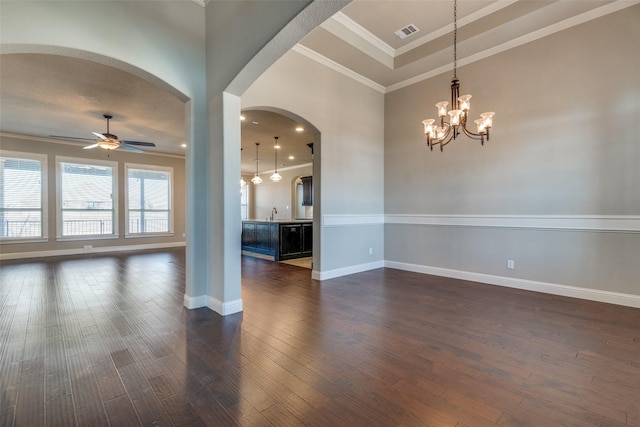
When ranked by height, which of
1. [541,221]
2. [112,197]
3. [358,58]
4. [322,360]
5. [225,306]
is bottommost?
[322,360]

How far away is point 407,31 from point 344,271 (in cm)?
384

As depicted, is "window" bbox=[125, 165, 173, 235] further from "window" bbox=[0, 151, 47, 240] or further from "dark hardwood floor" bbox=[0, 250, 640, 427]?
"dark hardwood floor" bbox=[0, 250, 640, 427]

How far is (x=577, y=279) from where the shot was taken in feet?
11.6

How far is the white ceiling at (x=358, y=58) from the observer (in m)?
3.46

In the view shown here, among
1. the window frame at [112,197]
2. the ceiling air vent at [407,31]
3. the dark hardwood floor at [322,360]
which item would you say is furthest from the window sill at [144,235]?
the ceiling air vent at [407,31]

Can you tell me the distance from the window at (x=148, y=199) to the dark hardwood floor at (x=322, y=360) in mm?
5200

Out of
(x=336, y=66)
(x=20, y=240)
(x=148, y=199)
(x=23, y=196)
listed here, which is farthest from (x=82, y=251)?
(x=336, y=66)

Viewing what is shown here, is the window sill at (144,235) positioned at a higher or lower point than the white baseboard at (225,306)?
higher

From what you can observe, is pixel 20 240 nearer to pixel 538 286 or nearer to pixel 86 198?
pixel 86 198

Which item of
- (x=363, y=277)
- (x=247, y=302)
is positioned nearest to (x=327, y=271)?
(x=363, y=277)

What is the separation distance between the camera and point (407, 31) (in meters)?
3.99

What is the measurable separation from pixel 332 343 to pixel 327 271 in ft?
7.19

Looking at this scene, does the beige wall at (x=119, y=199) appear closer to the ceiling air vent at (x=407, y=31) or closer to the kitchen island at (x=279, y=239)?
the kitchen island at (x=279, y=239)

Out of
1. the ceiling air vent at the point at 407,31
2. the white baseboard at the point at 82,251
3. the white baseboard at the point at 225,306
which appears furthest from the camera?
the white baseboard at the point at 82,251
